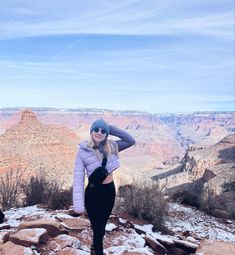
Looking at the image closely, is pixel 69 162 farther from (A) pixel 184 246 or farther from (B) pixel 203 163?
(A) pixel 184 246

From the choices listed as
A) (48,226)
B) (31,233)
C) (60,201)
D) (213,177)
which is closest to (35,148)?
(213,177)

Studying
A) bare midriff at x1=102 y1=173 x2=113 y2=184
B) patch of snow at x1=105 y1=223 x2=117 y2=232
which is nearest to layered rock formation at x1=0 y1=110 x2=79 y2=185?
patch of snow at x1=105 y1=223 x2=117 y2=232

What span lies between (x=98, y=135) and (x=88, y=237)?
8.31ft

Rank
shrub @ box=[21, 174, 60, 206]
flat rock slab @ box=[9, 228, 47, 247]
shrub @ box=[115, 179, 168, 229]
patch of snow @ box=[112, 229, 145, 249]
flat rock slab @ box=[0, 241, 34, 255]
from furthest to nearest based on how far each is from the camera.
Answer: shrub @ box=[21, 174, 60, 206] < shrub @ box=[115, 179, 168, 229] < patch of snow @ box=[112, 229, 145, 249] < flat rock slab @ box=[9, 228, 47, 247] < flat rock slab @ box=[0, 241, 34, 255]

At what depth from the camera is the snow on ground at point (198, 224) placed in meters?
9.02

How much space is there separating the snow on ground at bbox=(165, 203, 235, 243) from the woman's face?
14.6 ft

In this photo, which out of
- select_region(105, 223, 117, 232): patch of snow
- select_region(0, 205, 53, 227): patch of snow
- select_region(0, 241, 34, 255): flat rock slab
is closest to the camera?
select_region(0, 241, 34, 255): flat rock slab

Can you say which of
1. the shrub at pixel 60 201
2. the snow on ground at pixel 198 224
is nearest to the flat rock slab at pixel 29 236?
the shrub at pixel 60 201

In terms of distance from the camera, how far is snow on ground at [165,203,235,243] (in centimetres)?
902

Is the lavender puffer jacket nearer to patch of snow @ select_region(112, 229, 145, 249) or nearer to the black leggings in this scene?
the black leggings

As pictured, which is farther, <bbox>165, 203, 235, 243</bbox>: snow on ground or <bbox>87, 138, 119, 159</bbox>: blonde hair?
<bbox>165, 203, 235, 243</bbox>: snow on ground

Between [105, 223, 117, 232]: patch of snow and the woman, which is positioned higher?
the woman

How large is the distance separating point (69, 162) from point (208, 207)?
4843 centimetres

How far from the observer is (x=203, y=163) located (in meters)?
55.2
